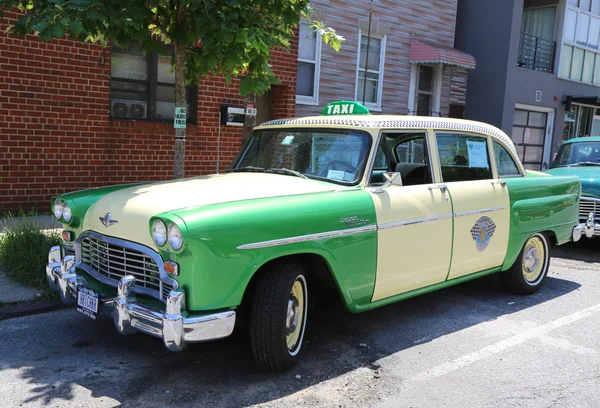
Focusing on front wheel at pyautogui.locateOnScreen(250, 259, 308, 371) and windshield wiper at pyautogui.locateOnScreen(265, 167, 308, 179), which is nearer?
front wheel at pyautogui.locateOnScreen(250, 259, 308, 371)

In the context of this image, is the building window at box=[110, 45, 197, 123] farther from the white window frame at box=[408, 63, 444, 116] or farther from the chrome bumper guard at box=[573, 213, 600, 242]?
the white window frame at box=[408, 63, 444, 116]

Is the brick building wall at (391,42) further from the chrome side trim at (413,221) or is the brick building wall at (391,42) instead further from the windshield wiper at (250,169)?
the chrome side trim at (413,221)

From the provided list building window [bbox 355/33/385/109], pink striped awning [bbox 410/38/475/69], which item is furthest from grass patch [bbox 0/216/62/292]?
pink striped awning [bbox 410/38/475/69]

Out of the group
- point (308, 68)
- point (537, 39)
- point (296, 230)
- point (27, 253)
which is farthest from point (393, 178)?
point (537, 39)

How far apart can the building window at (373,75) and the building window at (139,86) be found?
5.37m

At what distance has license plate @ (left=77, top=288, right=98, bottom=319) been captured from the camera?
A: 3635 millimetres

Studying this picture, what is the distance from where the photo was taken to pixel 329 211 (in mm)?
3918

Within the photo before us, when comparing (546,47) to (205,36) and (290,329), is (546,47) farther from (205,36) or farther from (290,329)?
(290,329)

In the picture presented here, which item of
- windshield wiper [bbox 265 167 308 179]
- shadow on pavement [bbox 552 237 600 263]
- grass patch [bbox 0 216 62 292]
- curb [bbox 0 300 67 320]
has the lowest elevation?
curb [bbox 0 300 67 320]

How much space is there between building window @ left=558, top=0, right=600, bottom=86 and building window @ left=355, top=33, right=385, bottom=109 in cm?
786

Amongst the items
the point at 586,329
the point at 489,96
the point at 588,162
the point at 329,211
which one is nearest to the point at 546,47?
the point at 489,96

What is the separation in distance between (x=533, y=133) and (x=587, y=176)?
10.4 m

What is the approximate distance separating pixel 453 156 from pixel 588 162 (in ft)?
17.4

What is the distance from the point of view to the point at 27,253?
5.56 m
